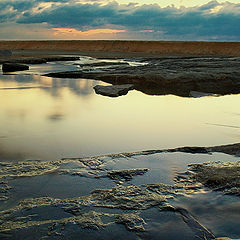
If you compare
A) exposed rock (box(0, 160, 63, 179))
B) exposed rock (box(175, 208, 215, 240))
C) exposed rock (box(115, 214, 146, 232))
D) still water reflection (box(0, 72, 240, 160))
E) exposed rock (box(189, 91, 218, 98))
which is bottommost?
exposed rock (box(189, 91, 218, 98))

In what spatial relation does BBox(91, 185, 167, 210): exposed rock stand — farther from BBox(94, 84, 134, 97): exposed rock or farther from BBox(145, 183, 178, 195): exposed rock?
BBox(94, 84, 134, 97): exposed rock

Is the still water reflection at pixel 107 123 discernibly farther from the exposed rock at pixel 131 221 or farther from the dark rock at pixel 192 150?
the exposed rock at pixel 131 221

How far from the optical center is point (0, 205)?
1.62m

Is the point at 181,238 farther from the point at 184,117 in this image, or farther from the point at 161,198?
the point at 184,117

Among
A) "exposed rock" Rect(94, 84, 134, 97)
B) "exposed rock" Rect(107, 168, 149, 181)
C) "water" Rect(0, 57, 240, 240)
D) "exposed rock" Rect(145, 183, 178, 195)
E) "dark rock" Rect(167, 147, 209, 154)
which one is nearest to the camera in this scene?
"water" Rect(0, 57, 240, 240)

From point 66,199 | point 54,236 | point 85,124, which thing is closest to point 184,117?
point 85,124

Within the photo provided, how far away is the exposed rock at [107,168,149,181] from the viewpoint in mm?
1993

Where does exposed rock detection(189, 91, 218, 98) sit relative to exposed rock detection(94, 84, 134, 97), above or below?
below

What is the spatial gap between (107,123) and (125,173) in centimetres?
148

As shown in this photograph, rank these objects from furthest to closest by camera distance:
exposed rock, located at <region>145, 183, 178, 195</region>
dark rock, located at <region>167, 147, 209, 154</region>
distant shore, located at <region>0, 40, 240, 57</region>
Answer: distant shore, located at <region>0, 40, 240, 57</region>, dark rock, located at <region>167, 147, 209, 154</region>, exposed rock, located at <region>145, 183, 178, 195</region>

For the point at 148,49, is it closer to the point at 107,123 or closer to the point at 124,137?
the point at 107,123

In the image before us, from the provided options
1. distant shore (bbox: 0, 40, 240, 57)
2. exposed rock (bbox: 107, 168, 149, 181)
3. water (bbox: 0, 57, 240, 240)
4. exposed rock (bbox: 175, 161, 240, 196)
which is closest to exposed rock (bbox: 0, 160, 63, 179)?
water (bbox: 0, 57, 240, 240)

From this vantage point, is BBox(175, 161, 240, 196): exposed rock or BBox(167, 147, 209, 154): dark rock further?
BBox(167, 147, 209, 154): dark rock

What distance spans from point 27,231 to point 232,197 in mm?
1092
